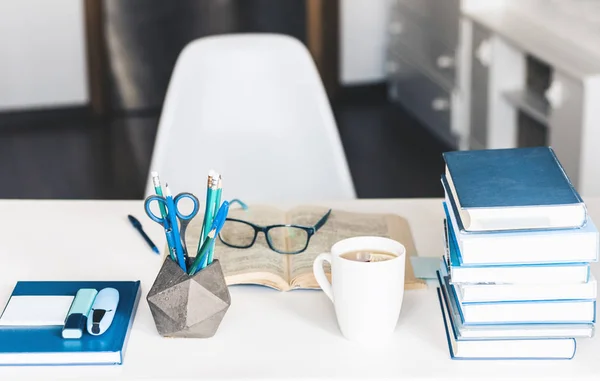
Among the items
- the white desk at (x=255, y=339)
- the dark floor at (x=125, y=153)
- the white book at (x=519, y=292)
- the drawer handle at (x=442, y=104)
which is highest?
the white book at (x=519, y=292)

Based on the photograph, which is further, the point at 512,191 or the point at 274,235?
the point at 274,235

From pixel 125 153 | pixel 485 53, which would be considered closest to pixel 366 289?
pixel 485 53

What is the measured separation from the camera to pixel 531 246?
3.80 feet

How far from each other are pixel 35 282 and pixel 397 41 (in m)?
3.14

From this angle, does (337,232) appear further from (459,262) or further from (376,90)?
(376,90)

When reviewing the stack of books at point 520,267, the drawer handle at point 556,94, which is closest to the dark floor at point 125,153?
the drawer handle at point 556,94

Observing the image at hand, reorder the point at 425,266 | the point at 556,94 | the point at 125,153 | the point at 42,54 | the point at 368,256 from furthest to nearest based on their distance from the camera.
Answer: the point at 42,54
the point at 125,153
the point at 556,94
the point at 425,266
the point at 368,256

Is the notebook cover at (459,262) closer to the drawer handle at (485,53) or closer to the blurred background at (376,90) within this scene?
the blurred background at (376,90)

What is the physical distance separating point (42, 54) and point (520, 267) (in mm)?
3444

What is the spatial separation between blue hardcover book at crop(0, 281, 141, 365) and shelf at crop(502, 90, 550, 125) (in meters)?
1.88

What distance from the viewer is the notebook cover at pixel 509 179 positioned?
46.3 inches

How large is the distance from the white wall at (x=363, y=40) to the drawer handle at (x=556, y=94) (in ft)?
5.81

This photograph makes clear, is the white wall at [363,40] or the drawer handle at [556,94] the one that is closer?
the drawer handle at [556,94]

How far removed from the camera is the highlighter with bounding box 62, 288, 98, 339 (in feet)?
4.04
